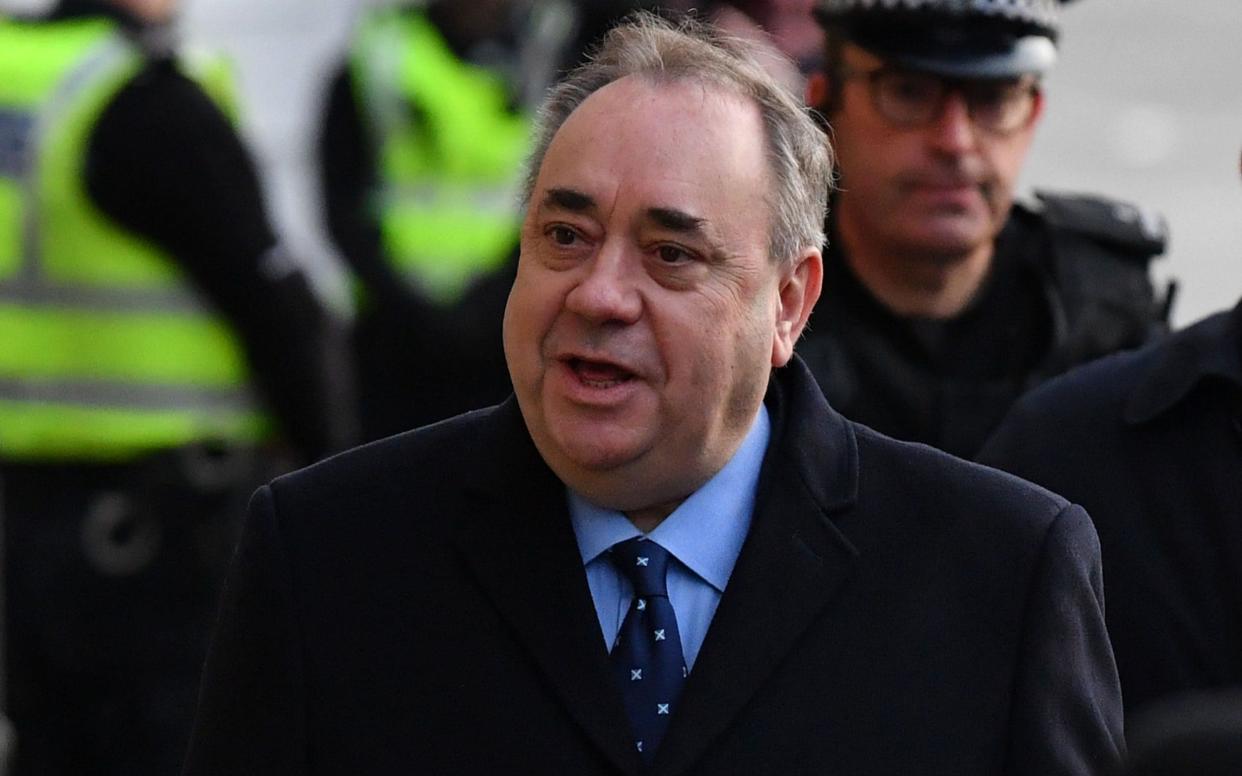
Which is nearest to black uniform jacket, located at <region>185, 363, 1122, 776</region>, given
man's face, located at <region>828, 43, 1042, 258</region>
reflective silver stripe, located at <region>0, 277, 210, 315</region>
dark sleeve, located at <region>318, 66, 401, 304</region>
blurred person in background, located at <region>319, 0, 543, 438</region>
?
man's face, located at <region>828, 43, 1042, 258</region>

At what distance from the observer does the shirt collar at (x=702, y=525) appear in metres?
3.06

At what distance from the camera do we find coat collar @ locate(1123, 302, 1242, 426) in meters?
3.86

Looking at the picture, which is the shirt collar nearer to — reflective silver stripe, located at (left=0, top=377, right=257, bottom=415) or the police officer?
the police officer

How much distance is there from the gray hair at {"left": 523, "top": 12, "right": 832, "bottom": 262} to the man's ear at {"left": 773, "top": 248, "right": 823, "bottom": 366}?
0.02m

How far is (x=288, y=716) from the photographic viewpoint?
2.98 metres

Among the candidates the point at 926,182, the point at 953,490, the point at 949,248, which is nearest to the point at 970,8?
the point at 926,182

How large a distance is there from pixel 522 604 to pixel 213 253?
114 inches

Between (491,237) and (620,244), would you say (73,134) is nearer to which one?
(491,237)

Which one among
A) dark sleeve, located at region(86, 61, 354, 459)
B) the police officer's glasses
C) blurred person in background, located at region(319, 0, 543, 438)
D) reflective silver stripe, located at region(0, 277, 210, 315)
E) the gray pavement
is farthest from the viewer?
the gray pavement

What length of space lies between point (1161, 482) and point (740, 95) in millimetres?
1057

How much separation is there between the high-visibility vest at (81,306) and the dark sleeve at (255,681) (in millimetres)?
2757

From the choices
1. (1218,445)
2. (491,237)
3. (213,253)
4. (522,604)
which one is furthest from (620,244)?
(491,237)

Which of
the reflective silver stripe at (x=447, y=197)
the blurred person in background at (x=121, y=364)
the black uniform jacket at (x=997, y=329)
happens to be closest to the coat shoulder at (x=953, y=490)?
the black uniform jacket at (x=997, y=329)

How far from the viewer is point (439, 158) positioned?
6.81 meters
